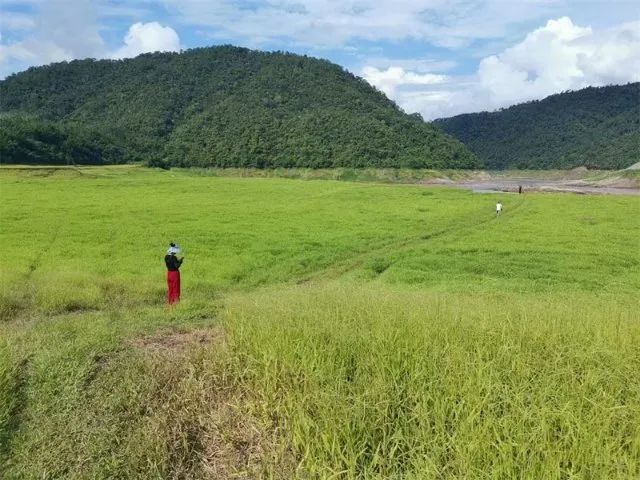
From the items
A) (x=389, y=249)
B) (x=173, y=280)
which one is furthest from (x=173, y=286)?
(x=389, y=249)

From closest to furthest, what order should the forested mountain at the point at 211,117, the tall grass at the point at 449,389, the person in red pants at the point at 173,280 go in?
the tall grass at the point at 449,389 < the person in red pants at the point at 173,280 < the forested mountain at the point at 211,117

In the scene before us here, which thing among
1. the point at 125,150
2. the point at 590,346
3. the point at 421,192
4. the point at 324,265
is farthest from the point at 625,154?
the point at 590,346

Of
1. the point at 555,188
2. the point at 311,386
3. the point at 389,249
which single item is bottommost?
the point at 389,249

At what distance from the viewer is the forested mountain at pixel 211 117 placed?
11862cm

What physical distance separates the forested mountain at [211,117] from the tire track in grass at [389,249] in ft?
262

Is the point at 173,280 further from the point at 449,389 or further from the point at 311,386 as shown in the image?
the point at 449,389

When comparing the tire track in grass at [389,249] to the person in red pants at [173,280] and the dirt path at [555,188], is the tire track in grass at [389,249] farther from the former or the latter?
the dirt path at [555,188]

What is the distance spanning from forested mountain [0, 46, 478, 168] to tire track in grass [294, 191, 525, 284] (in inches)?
3147

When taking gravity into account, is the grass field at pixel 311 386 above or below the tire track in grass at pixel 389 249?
above

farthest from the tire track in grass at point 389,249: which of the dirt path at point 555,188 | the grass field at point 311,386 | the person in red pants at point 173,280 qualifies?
the dirt path at point 555,188

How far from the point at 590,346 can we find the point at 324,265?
14157mm

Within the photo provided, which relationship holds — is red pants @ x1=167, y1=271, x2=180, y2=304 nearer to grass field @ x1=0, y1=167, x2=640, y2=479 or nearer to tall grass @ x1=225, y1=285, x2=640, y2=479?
grass field @ x1=0, y1=167, x2=640, y2=479

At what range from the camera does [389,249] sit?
82.7 ft

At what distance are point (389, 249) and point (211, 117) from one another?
133492mm
